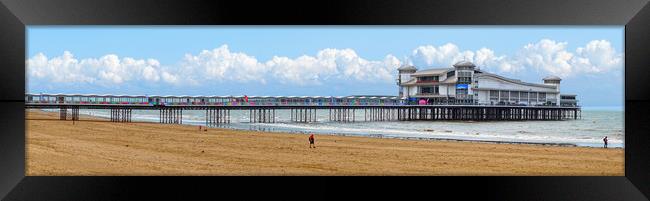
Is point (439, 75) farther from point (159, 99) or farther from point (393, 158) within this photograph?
point (393, 158)

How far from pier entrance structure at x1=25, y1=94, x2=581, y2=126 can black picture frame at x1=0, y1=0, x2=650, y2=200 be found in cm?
1750

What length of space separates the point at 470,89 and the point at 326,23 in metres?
25.6

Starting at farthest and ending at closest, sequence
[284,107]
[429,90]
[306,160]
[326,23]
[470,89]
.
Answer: [429,90]
[470,89]
[284,107]
[306,160]
[326,23]

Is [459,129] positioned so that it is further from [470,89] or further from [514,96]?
[514,96]

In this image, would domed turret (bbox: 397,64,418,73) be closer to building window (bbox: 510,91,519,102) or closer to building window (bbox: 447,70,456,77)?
building window (bbox: 447,70,456,77)

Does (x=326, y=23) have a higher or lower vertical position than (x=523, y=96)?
higher

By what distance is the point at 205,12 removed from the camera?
4051 millimetres

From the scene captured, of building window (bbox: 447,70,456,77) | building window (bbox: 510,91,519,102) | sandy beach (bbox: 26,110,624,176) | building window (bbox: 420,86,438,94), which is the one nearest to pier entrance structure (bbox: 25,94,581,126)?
building window (bbox: 510,91,519,102)

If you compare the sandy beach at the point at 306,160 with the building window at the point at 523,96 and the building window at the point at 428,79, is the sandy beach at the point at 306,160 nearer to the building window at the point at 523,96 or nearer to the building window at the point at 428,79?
the building window at the point at 428,79

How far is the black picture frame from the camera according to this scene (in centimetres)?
399

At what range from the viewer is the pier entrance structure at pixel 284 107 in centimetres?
2157

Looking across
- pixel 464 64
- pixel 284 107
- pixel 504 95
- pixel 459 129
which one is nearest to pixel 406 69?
pixel 464 64

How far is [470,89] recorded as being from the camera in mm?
28578

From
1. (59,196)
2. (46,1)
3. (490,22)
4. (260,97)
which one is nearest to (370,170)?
(490,22)
